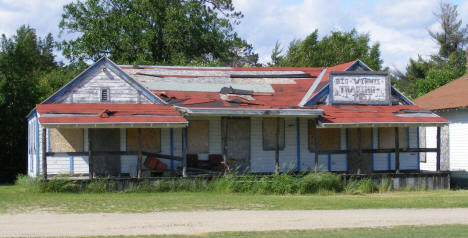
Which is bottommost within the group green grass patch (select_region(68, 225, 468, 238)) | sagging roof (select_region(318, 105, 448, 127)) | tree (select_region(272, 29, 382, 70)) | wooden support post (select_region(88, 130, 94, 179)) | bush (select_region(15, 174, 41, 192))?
green grass patch (select_region(68, 225, 468, 238))

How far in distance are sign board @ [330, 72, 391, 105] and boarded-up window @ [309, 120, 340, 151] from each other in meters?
1.20

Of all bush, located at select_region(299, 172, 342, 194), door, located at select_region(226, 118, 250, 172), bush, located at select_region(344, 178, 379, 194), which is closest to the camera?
bush, located at select_region(299, 172, 342, 194)

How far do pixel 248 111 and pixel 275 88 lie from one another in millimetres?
4465

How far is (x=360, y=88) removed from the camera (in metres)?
23.8

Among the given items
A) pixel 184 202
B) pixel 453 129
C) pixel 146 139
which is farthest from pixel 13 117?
pixel 453 129

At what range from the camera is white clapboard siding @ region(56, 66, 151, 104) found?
72.8 feet

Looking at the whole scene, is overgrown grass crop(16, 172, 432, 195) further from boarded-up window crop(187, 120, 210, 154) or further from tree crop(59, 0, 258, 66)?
tree crop(59, 0, 258, 66)

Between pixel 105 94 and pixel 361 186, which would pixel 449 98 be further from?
pixel 105 94

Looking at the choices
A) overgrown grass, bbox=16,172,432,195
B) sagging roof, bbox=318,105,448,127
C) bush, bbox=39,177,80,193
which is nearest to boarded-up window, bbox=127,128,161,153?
overgrown grass, bbox=16,172,432,195

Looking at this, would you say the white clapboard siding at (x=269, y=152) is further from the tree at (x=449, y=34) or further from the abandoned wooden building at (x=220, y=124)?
the tree at (x=449, y=34)

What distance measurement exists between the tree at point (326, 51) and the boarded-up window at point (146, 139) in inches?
1057

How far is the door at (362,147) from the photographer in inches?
957

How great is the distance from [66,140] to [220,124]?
5.73 metres

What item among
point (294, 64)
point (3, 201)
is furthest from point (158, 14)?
point (3, 201)
